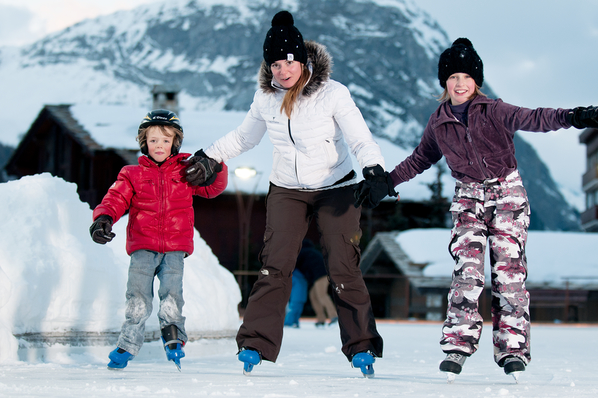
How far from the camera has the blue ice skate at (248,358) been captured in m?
3.12

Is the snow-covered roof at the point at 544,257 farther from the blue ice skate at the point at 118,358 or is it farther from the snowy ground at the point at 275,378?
the blue ice skate at the point at 118,358

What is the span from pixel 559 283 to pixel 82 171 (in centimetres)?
1614

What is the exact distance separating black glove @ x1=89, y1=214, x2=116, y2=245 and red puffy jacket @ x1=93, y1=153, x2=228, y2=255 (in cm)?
8

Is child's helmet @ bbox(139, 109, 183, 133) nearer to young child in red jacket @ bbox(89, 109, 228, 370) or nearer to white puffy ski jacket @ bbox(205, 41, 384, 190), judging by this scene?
young child in red jacket @ bbox(89, 109, 228, 370)

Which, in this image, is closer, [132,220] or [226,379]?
[226,379]

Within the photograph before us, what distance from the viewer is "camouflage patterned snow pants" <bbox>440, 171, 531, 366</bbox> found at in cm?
313

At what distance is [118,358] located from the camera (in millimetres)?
3357

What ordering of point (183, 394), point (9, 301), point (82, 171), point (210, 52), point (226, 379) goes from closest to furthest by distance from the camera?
1. point (183, 394)
2. point (226, 379)
3. point (9, 301)
4. point (82, 171)
5. point (210, 52)

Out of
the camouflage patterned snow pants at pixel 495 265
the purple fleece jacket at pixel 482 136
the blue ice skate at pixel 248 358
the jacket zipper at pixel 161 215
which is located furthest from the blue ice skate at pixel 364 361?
the jacket zipper at pixel 161 215

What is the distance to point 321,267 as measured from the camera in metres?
10.1

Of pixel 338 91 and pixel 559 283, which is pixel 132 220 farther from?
pixel 559 283

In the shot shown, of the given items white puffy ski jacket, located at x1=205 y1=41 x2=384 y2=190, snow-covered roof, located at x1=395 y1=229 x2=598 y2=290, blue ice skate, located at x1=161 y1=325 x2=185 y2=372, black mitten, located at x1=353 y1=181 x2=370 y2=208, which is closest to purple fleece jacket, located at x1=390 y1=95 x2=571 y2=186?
white puffy ski jacket, located at x1=205 y1=41 x2=384 y2=190

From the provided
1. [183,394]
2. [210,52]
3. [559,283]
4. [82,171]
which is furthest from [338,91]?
[210,52]

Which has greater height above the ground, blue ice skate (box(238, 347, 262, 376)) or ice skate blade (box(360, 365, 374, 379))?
blue ice skate (box(238, 347, 262, 376))
